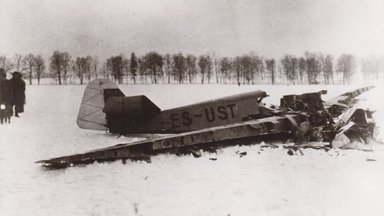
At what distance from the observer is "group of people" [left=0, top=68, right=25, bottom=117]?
14.4 m

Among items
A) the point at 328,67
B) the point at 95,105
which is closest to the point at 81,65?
the point at 328,67

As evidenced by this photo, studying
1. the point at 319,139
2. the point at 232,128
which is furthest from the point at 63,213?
the point at 319,139

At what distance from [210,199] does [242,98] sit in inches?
202

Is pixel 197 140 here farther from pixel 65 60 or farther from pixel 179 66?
pixel 179 66

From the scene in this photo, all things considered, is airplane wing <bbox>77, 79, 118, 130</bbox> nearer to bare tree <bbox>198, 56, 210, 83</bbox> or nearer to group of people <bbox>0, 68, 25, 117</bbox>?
group of people <bbox>0, 68, 25, 117</bbox>

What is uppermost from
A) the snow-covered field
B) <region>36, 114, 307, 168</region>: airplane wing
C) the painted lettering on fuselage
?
the painted lettering on fuselage

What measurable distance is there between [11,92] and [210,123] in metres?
9.81

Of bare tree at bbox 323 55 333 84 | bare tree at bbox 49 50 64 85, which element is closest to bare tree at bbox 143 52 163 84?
bare tree at bbox 49 50 64 85

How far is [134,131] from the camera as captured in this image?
1003cm

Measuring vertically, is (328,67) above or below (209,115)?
above

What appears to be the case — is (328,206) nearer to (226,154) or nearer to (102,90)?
(226,154)

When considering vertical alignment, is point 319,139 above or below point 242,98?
below

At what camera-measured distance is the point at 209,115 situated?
9742 mm

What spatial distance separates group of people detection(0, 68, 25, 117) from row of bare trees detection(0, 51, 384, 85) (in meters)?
69.8
